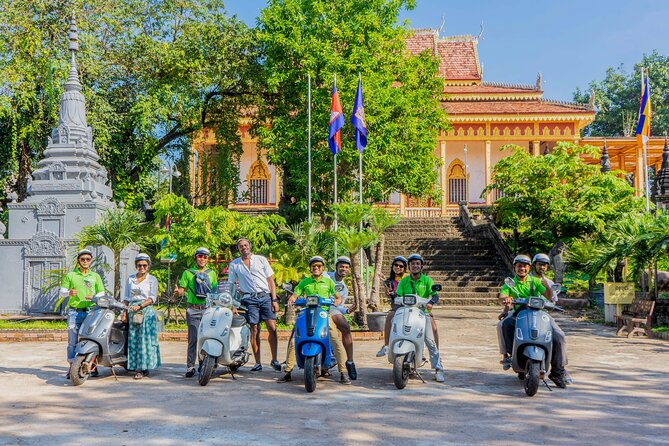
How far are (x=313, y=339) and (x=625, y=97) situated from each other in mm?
47042

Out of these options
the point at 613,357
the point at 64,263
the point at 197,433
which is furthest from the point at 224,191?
the point at 197,433

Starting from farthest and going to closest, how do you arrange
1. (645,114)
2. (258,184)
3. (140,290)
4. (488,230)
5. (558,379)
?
(258,184), (488,230), (645,114), (140,290), (558,379)

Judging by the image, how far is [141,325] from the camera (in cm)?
708

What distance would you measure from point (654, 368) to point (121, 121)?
15055mm

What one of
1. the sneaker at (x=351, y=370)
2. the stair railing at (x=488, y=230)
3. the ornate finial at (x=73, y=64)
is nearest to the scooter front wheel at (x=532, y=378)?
the sneaker at (x=351, y=370)

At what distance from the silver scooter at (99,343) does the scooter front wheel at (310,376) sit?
2176 mm

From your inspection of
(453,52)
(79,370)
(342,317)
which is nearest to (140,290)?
(79,370)

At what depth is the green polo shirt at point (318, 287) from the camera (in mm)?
6730

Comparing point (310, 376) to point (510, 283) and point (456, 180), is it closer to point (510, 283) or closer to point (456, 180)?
point (510, 283)

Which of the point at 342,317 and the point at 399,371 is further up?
the point at 342,317

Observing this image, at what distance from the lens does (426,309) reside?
6820mm

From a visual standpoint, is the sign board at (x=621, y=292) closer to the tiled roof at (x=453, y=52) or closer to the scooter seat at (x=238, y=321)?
the scooter seat at (x=238, y=321)

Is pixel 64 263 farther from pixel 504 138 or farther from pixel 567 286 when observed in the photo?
pixel 504 138

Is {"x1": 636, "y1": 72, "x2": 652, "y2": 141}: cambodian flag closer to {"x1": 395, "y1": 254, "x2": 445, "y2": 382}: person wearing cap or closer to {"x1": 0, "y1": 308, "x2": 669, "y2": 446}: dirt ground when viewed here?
{"x1": 0, "y1": 308, "x2": 669, "y2": 446}: dirt ground
